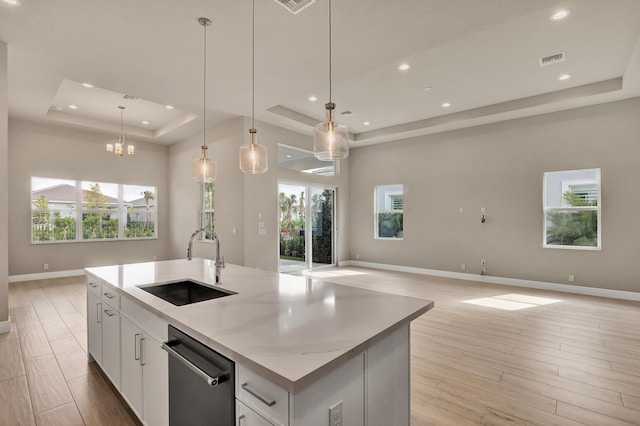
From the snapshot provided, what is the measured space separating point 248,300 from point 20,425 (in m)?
1.76

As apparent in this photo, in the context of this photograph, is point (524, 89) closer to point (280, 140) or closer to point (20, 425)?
point (280, 140)

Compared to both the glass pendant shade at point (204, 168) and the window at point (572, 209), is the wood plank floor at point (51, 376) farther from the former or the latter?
the window at point (572, 209)

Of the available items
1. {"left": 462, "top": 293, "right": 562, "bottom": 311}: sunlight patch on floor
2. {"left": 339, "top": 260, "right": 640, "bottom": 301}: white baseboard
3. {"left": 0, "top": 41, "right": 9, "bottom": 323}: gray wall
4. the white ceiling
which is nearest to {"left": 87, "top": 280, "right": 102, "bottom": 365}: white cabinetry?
{"left": 0, "top": 41, "right": 9, "bottom": 323}: gray wall

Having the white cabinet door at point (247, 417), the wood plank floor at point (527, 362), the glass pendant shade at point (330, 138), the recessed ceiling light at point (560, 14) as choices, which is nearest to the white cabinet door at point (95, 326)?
the white cabinet door at point (247, 417)

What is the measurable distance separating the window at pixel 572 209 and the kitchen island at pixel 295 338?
5.21 m

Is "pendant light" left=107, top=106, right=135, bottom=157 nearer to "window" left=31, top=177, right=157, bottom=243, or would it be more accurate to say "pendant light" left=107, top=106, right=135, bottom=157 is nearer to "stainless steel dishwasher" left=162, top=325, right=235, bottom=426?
"window" left=31, top=177, right=157, bottom=243

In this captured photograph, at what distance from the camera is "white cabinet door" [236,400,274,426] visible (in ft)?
3.39

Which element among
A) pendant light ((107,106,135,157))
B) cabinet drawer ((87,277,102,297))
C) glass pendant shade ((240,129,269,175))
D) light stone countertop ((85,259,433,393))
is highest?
pendant light ((107,106,135,157))

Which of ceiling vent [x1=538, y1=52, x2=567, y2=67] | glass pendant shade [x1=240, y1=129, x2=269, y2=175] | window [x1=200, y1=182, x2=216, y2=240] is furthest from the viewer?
window [x1=200, y1=182, x2=216, y2=240]

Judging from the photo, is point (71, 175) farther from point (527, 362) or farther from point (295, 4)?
point (527, 362)

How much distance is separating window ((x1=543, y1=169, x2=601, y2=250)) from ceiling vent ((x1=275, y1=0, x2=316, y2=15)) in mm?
5187

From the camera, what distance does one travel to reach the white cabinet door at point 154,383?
158 cm

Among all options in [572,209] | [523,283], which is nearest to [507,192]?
[572,209]

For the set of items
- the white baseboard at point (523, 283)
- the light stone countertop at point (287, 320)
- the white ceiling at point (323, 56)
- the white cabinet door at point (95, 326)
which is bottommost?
the white baseboard at point (523, 283)
